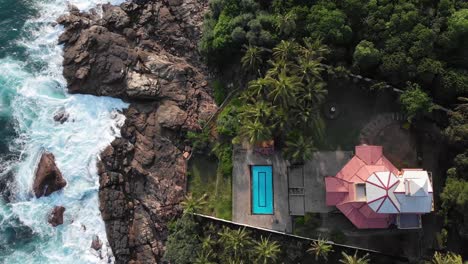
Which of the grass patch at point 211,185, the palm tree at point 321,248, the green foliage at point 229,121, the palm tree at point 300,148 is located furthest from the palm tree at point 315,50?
the palm tree at point 321,248

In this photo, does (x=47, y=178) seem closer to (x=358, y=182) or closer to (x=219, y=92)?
(x=219, y=92)

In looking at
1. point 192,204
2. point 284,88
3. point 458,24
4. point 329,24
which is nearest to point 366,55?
point 329,24

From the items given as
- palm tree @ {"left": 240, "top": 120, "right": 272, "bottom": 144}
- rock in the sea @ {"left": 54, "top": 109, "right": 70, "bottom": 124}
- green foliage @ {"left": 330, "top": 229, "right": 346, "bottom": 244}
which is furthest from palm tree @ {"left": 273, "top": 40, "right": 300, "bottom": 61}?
rock in the sea @ {"left": 54, "top": 109, "right": 70, "bottom": 124}

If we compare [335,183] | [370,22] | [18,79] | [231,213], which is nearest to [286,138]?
[335,183]

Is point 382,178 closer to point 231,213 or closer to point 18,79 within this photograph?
point 231,213

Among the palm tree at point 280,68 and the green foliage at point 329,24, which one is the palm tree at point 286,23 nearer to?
the green foliage at point 329,24
